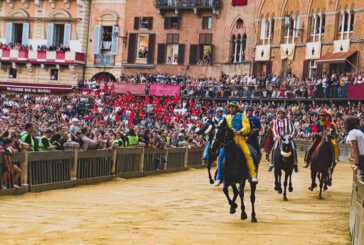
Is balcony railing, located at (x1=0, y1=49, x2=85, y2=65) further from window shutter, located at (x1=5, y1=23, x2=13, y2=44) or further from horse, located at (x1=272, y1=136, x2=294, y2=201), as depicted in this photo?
horse, located at (x1=272, y1=136, x2=294, y2=201)

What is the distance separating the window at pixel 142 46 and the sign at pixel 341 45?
1942 centimetres

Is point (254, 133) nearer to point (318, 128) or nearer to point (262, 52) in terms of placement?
point (318, 128)

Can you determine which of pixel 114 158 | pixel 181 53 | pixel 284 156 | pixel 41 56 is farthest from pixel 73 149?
pixel 41 56

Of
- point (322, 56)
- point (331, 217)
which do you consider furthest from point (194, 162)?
point (322, 56)

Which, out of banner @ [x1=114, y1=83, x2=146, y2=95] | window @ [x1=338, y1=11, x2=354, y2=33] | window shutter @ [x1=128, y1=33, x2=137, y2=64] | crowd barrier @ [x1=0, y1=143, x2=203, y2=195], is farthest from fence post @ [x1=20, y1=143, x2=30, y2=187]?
window shutter @ [x1=128, y1=33, x2=137, y2=64]

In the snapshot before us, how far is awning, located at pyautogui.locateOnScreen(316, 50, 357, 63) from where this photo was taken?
137 feet

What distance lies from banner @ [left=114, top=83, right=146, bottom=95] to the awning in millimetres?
15383

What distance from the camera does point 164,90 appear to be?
49.4 metres

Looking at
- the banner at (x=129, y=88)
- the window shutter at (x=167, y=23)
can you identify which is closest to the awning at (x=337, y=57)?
the banner at (x=129, y=88)

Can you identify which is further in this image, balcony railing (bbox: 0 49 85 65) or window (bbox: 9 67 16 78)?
window (bbox: 9 67 16 78)

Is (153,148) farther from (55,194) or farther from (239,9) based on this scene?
(239,9)

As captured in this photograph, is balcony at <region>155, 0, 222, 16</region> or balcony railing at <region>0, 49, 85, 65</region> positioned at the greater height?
balcony at <region>155, 0, 222, 16</region>

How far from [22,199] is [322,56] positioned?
113ft

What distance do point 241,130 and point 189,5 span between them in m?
42.8
